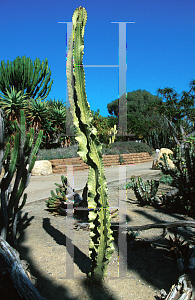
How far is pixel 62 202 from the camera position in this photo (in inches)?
147

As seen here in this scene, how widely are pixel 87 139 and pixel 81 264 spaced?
1.17 m

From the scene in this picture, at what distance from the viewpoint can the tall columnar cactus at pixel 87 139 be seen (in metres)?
1.64

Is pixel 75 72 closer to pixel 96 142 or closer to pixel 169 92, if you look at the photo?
pixel 96 142

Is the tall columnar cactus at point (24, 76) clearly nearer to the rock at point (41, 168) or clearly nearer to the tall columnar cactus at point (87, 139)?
the rock at point (41, 168)

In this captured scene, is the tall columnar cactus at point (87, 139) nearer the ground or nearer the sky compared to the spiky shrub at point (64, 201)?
nearer the sky

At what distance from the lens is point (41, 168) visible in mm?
9703

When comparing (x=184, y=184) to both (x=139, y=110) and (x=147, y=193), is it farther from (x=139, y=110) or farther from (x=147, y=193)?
(x=139, y=110)

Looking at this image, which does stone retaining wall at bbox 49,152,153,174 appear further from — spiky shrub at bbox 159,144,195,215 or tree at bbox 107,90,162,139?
tree at bbox 107,90,162,139

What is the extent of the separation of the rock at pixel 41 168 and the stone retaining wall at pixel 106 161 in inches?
15.8

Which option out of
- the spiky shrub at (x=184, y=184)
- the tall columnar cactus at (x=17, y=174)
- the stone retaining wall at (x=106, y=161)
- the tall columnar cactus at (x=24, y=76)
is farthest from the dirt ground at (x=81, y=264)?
the tall columnar cactus at (x=24, y=76)

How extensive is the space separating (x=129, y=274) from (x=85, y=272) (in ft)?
1.19

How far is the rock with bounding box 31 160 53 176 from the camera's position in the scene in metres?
9.58

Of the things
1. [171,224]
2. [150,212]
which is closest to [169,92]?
[150,212]

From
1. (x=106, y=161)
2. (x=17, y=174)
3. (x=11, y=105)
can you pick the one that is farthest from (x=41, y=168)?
(x=17, y=174)
